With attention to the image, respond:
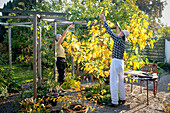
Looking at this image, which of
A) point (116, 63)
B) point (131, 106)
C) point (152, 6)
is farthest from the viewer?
point (152, 6)

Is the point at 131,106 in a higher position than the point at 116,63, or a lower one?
lower

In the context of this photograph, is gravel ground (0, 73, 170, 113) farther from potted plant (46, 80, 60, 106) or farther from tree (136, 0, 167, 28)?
tree (136, 0, 167, 28)

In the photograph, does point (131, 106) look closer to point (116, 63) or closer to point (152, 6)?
point (116, 63)

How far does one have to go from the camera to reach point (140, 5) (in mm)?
15805

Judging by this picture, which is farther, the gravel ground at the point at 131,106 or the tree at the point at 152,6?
the tree at the point at 152,6

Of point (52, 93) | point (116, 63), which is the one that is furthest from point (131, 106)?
point (52, 93)

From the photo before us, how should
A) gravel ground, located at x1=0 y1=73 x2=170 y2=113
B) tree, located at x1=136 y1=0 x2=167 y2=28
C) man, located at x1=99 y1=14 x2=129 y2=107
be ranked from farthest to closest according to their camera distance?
tree, located at x1=136 y1=0 x2=167 y2=28 → man, located at x1=99 y1=14 x2=129 y2=107 → gravel ground, located at x1=0 y1=73 x2=170 y2=113

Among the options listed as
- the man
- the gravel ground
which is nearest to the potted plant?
the gravel ground

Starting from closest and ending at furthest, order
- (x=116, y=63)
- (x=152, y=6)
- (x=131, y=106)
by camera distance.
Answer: (x=116, y=63), (x=131, y=106), (x=152, y=6)

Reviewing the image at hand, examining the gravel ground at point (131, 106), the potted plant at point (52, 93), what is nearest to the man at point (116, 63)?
the gravel ground at point (131, 106)

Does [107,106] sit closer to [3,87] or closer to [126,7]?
[3,87]

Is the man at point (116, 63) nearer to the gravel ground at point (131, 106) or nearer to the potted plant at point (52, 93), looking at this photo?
the gravel ground at point (131, 106)

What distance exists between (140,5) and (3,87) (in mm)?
14432

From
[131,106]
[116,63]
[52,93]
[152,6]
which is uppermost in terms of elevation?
[152,6]
